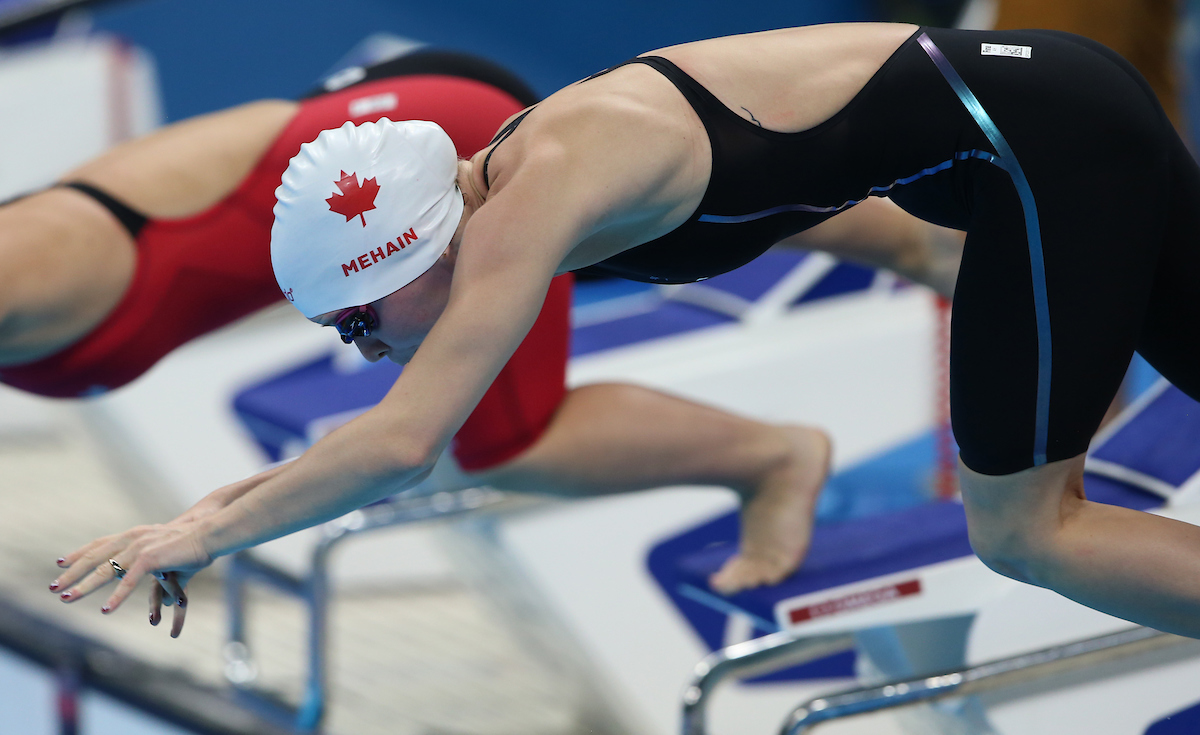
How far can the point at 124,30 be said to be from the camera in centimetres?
521

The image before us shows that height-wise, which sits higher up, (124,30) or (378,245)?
(378,245)

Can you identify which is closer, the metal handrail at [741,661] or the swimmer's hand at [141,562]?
the swimmer's hand at [141,562]

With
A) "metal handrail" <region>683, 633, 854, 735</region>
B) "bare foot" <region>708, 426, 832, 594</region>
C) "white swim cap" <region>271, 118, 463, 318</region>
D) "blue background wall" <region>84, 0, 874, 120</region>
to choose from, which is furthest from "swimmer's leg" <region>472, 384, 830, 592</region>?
"blue background wall" <region>84, 0, 874, 120</region>

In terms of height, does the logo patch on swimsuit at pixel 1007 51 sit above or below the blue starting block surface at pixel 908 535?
above

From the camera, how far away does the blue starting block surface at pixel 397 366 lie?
3.05 metres

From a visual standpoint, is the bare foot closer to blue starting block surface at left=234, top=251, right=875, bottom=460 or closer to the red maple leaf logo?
blue starting block surface at left=234, top=251, right=875, bottom=460

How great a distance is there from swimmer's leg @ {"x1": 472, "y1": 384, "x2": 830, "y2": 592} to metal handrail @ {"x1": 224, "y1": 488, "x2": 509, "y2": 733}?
0.81 feet

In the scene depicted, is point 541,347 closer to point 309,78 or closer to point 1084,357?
point 1084,357

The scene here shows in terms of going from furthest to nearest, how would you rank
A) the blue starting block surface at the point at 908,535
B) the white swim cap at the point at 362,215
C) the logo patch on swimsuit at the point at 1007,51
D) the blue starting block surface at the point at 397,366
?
the blue starting block surface at the point at 397,366
the blue starting block surface at the point at 908,535
the logo patch on swimsuit at the point at 1007,51
the white swim cap at the point at 362,215

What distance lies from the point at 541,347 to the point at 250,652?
1181mm

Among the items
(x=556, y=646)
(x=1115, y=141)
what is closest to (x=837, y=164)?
(x=1115, y=141)

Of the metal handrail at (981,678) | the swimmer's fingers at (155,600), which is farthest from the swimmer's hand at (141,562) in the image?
the metal handrail at (981,678)

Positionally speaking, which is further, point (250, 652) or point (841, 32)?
point (250, 652)

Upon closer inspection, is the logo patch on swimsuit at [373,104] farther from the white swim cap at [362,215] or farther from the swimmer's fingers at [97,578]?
the swimmer's fingers at [97,578]
